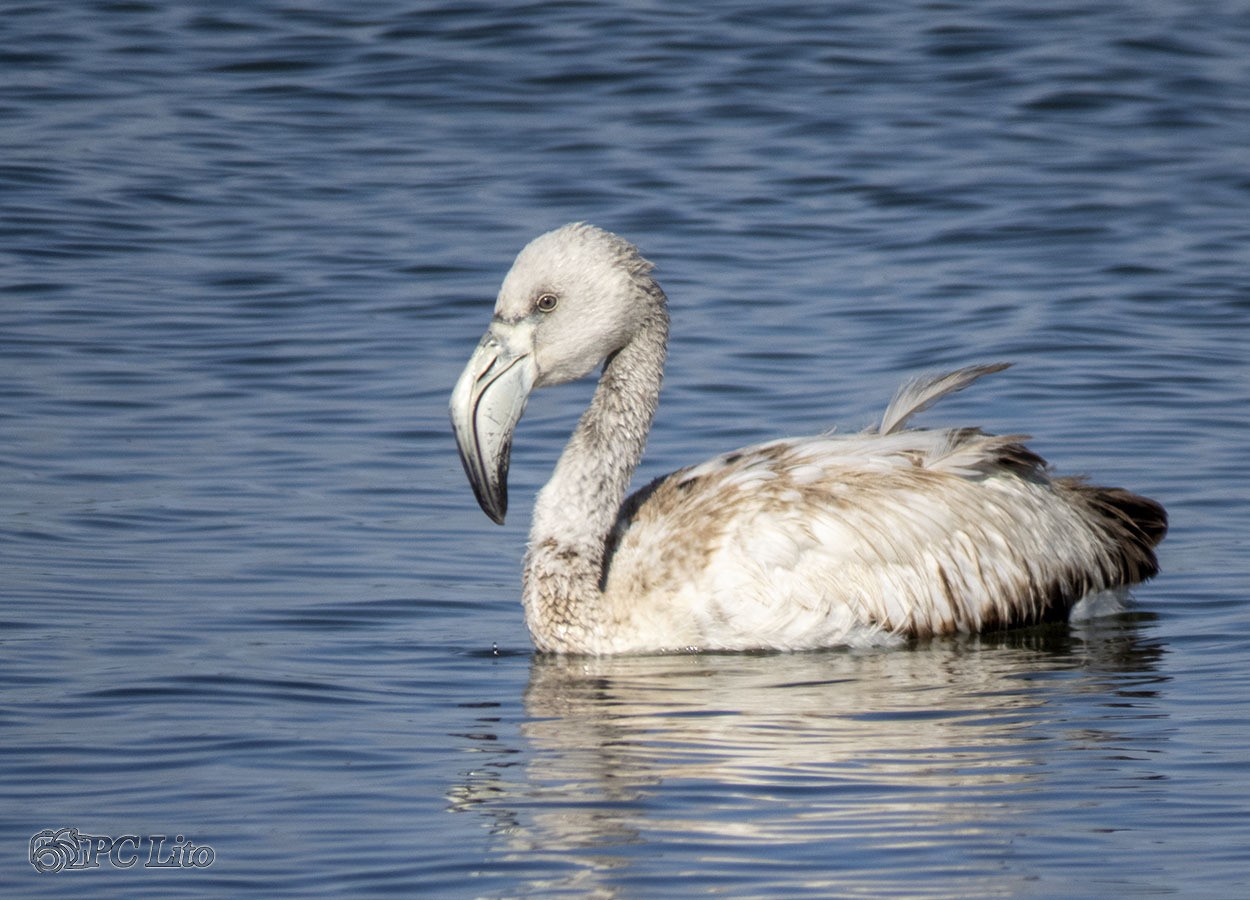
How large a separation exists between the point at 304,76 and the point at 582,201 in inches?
172

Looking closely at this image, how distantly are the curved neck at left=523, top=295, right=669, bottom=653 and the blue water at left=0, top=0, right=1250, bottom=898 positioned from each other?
0.29m

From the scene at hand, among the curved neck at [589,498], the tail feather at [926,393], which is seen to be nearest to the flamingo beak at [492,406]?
the curved neck at [589,498]

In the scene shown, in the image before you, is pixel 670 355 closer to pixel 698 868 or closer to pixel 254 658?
pixel 254 658

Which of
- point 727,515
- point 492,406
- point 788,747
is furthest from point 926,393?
point 788,747

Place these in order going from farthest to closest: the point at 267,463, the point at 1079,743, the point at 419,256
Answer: the point at 419,256
the point at 267,463
the point at 1079,743

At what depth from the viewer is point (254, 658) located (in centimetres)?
758

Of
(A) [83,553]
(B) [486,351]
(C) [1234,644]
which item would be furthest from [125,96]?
(C) [1234,644]

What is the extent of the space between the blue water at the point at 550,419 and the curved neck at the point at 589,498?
29 cm

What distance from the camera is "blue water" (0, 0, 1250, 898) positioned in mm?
5738

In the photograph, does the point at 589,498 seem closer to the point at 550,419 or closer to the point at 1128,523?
the point at 1128,523

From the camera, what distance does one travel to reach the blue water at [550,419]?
18.8 ft

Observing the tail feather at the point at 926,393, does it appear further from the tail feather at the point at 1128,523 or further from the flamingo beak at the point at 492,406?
the flamingo beak at the point at 492,406

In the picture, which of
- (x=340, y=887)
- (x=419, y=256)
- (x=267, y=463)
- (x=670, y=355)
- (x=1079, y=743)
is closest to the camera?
(x=340, y=887)

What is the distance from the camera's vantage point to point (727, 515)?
788 cm
